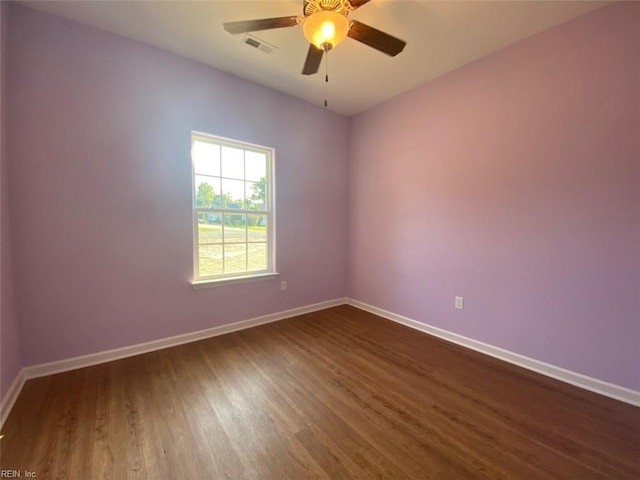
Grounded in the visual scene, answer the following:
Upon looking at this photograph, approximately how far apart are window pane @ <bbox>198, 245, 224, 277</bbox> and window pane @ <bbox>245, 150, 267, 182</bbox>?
36.4 inches

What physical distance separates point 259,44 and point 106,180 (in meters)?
1.78

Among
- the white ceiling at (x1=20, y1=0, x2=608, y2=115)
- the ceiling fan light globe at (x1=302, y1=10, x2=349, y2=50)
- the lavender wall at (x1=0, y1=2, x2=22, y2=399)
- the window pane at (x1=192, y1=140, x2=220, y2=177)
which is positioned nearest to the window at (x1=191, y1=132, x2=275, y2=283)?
the window pane at (x1=192, y1=140, x2=220, y2=177)

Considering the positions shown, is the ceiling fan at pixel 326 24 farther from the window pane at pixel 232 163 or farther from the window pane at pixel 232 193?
the window pane at pixel 232 193

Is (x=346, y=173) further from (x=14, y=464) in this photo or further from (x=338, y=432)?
(x=14, y=464)

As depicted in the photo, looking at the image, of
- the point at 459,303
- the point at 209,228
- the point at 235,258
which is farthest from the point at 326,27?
the point at 459,303

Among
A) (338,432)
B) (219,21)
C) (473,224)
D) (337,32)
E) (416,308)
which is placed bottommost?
(338,432)

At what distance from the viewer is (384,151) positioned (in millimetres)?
3400

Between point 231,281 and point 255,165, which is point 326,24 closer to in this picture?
point 255,165

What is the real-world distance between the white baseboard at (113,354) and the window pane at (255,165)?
5.63 ft

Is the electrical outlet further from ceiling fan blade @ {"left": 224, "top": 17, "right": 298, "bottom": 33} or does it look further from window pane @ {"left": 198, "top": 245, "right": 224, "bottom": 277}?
ceiling fan blade @ {"left": 224, "top": 17, "right": 298, "bottom": 33}

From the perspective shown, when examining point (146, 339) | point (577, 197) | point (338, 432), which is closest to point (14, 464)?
point (146, 339)

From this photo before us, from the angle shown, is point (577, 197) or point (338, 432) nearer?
point (338, 432)

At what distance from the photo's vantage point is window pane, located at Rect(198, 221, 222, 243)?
2.74 meters

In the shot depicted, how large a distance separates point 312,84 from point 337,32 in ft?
5.02
